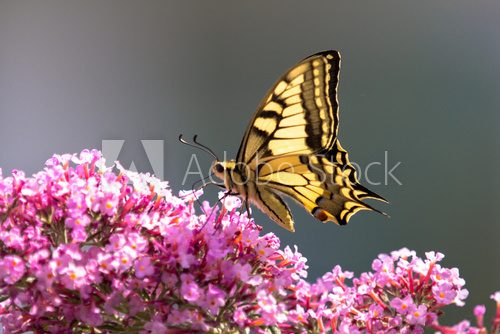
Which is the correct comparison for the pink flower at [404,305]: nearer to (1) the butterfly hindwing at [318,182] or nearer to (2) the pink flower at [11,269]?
(1) the butterfly hindwing at [318,182]

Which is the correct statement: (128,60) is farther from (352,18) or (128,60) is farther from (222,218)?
(222,218)

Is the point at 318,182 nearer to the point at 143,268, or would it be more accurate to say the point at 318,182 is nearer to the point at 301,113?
the point at 301,113

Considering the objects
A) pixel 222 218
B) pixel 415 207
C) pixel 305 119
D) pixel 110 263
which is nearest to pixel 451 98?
pixel 415 207

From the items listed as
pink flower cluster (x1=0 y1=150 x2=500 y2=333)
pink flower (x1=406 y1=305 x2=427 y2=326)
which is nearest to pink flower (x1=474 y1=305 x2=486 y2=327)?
pink flower cluster (x1=0 y1=150 x2=500 y2=333)

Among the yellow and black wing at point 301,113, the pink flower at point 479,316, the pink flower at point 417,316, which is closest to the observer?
the pink flower at point 479,316

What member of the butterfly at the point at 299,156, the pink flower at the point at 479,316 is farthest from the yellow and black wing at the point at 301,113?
the pink flower at the point at 479,316

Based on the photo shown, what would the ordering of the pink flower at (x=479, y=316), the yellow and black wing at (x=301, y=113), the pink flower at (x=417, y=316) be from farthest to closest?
the yellow and black wing at (x=301, y=113), the pink flower at (x=417, y=316), the pink flower at (x=479, y=316)
